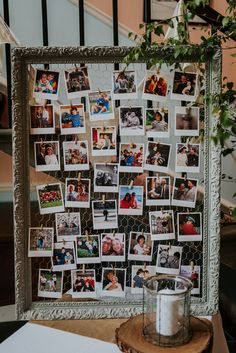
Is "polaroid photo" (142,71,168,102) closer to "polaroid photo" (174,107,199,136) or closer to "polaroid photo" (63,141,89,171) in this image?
"polaroid photo" (174,107,199,136)

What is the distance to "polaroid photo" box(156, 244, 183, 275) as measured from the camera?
39.0 inches

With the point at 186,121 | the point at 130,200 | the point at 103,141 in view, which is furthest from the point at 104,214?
the point at 186,121

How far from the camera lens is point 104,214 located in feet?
3.22

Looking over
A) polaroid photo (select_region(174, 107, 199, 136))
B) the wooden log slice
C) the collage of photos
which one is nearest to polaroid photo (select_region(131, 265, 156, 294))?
the collage of photos

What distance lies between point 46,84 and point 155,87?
247 millimetres

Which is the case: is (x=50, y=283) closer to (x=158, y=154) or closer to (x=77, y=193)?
(x=77, y=193)

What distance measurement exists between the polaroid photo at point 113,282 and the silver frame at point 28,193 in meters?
0.02

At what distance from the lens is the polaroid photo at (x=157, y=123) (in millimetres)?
963

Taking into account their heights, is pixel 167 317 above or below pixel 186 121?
below

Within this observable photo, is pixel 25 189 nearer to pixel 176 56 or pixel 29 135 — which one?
pixel 29 135

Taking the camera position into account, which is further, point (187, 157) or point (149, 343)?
point (187, 157)

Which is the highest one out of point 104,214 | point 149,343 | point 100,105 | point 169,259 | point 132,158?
point 100,105

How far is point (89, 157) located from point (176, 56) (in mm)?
295

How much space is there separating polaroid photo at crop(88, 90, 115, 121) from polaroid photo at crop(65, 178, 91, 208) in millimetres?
147
